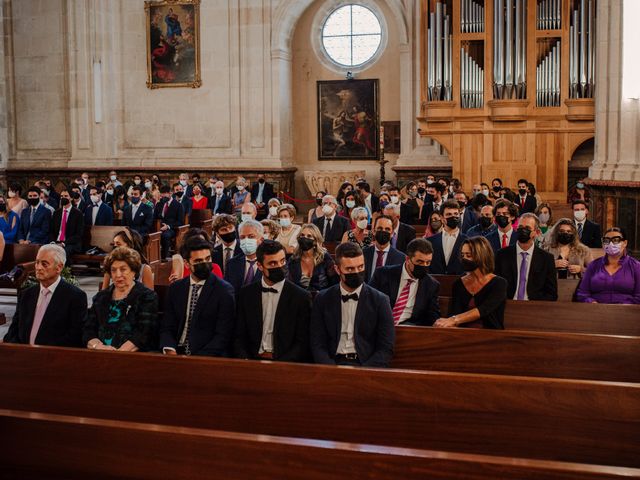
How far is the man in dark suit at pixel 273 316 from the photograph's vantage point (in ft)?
18.3

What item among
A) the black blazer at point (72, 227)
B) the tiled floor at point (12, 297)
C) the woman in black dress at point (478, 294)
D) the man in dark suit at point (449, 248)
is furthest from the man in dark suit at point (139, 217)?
the woman in black dress at point (478, 294)

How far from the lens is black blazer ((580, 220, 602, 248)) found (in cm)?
973

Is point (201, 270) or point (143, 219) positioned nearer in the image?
point (201, 270)

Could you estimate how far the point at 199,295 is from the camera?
586 centimetres

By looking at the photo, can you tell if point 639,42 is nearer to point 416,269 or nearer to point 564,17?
point 564,17

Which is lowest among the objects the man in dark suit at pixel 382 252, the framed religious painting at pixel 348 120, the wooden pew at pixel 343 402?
the wooden pew at pixel 343 402

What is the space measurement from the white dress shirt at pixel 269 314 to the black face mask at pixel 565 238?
356 centimetres

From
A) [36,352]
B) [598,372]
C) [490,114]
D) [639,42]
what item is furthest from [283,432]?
[490,114]

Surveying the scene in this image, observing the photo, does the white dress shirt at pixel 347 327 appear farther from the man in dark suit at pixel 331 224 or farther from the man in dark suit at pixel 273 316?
the man in dark suit at pixel 331 224

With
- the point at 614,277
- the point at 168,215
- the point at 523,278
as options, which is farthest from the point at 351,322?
the point at 168,215

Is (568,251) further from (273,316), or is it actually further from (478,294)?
(273,316)

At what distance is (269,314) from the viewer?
5.70 metres

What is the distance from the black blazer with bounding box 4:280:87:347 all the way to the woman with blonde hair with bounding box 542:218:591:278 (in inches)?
178

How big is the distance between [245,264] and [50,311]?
183 cm
